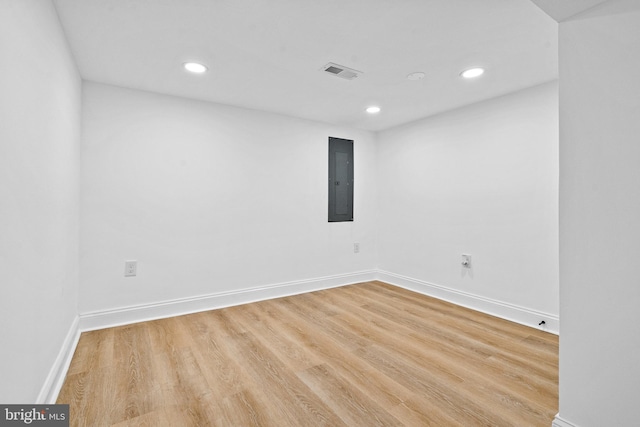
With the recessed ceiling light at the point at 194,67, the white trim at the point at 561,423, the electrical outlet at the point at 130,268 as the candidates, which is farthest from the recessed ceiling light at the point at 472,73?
the electrical outlet at the point at 130,268

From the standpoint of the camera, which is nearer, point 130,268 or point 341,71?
point 341,71

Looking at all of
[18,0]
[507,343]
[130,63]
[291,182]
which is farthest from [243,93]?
[507,343]

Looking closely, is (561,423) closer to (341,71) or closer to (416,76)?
(416,76)

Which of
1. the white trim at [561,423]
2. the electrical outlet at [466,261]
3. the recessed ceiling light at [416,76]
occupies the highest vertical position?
the recessed ceiling light at [416,76]

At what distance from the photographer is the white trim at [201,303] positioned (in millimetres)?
2635

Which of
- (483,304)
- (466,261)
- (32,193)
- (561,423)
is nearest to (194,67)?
(32,193)

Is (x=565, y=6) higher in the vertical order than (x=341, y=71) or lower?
lower

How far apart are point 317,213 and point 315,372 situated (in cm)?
221

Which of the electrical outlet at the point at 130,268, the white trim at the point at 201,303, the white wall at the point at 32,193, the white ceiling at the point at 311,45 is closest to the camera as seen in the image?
the white wall at the point at 32,193

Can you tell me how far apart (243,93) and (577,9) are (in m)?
2.44

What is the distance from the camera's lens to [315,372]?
1.93 meters

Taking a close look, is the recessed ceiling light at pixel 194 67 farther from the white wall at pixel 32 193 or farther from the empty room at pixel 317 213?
the white wall at pixel 32 193

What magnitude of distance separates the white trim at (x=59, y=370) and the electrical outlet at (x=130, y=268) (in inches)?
20.1

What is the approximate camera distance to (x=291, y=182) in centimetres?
368
